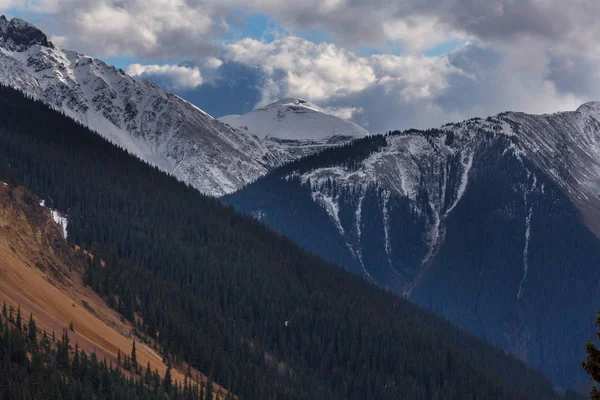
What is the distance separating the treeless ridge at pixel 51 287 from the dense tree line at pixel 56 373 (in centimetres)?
626

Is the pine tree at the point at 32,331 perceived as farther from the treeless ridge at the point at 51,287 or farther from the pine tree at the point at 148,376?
the pine tree at the point at 148,376

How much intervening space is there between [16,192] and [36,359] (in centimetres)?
7945

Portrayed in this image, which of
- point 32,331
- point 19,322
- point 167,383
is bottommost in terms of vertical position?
point 32,331

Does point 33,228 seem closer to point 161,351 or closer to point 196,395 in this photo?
point 161,351

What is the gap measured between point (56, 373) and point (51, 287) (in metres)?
46.2

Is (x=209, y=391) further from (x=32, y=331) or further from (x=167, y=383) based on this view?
(x=32, y=331)

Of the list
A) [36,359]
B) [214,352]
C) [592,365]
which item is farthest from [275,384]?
[592,365]

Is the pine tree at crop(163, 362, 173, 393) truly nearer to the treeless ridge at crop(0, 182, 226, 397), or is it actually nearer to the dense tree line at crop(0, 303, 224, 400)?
the dense tree line at crop(0, 303, 224, 400)

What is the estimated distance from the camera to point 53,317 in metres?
146

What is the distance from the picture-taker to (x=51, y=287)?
164625 mm

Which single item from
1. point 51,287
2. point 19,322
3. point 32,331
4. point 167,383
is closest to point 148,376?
point 167,383

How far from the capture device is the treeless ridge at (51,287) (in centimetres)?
14525

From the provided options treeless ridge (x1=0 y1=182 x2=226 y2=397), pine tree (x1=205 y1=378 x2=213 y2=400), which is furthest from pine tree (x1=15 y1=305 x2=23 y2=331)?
pine tree (x1=205 y1=378 x2=213 y2=400)

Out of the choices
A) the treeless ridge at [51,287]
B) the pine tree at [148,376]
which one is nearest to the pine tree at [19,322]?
the treeless ridge at [51,287]
